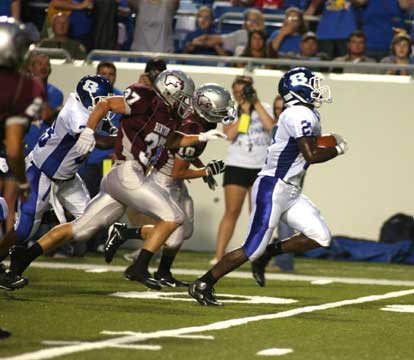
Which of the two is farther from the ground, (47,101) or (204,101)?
(47,101)

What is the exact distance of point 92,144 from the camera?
311 inches

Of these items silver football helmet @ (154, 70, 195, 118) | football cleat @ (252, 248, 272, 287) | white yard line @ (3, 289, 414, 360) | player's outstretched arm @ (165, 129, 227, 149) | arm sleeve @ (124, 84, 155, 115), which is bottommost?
white yard line @ (3, 289, 414, 360)

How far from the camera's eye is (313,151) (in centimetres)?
804

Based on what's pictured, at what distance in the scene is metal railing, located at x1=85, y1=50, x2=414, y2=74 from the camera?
1252 centimetres

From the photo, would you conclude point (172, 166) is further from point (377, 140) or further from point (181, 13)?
point (181, 13)

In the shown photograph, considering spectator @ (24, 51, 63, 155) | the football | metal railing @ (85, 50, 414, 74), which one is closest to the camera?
the football

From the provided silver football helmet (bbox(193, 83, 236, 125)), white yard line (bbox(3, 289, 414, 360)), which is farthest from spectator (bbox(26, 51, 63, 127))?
white yard line (bbox(3, 289, 414, 360))

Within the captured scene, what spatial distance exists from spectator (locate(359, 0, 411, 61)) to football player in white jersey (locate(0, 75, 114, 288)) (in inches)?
217

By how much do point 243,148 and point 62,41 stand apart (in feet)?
9.48

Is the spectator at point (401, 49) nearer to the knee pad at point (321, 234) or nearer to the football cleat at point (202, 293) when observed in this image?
the knee pad at point (321, 234)

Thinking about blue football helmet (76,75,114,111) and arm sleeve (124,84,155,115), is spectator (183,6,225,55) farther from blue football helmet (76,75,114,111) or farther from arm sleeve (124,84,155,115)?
arm sleeve (124,84,155,115)

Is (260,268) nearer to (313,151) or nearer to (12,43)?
(313,151)

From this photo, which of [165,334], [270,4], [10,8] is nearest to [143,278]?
[165,334]

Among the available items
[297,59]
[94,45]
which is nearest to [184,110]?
[297,59]
